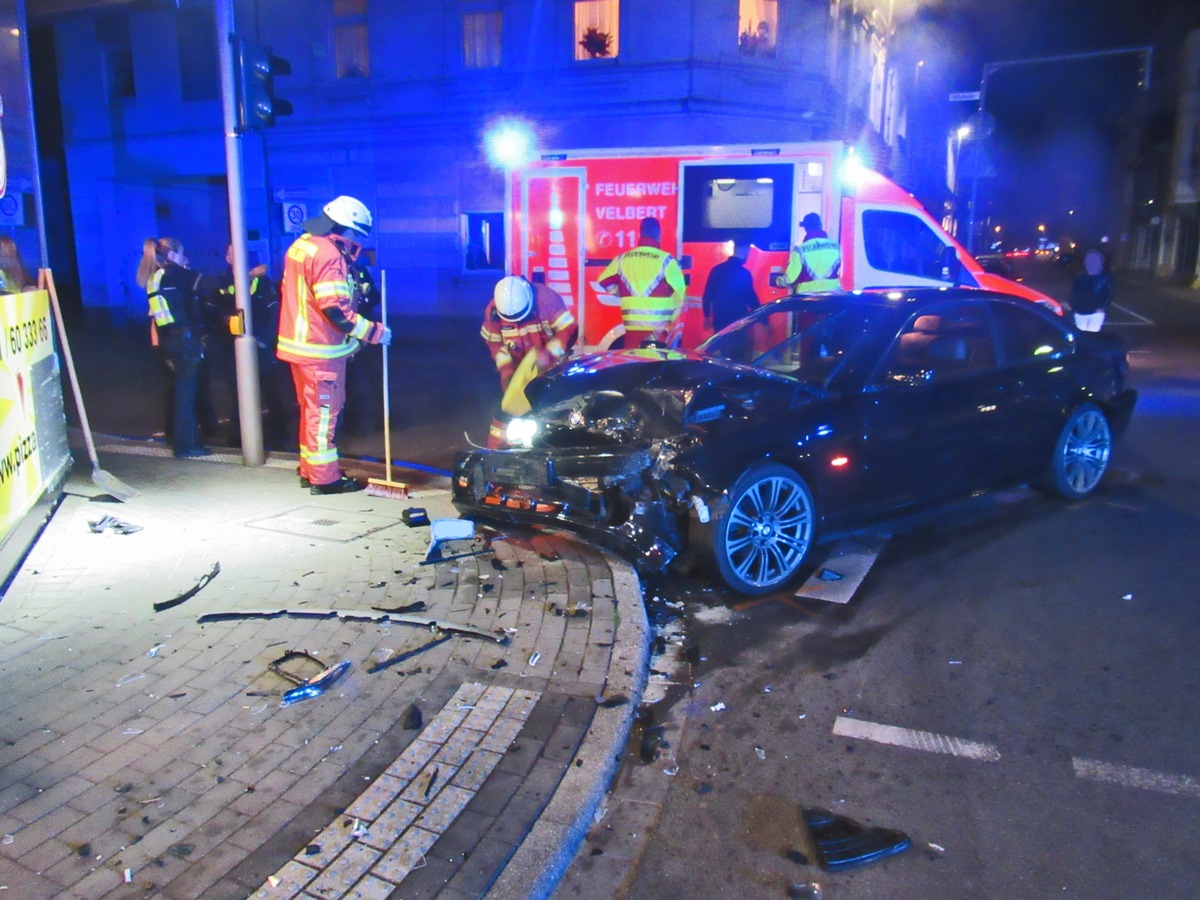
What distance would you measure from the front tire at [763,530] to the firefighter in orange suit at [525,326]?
8.77 ft

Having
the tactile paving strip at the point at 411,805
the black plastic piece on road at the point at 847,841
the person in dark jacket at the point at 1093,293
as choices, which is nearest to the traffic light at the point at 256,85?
the tactile paving strip at the point at 411,805

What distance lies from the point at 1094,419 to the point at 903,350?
214 centimetres

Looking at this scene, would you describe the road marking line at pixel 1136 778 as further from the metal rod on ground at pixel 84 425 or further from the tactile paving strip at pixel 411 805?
the metal rod on ground at pixel 84 425

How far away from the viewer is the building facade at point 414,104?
19453 mm

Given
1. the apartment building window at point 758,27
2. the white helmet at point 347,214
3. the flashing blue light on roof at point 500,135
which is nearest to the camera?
the white helmet at point 347,214

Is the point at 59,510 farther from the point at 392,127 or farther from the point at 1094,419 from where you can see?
the point at 392,127

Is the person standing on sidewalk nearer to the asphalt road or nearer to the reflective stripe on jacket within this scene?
the reflective stripe on jacket

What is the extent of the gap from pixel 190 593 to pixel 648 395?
8.79ft

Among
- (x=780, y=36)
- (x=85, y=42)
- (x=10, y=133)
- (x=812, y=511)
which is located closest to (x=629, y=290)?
(x=812, y=511)

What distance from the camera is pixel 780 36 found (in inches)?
777

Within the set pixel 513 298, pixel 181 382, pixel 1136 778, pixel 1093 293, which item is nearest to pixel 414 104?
pixel 181 382

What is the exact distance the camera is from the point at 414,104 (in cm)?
2133

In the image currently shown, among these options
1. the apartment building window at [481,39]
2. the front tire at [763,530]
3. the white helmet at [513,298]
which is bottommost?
the front tire at [763,530]

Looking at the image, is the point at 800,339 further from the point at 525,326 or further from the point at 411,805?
the point at 411,805
